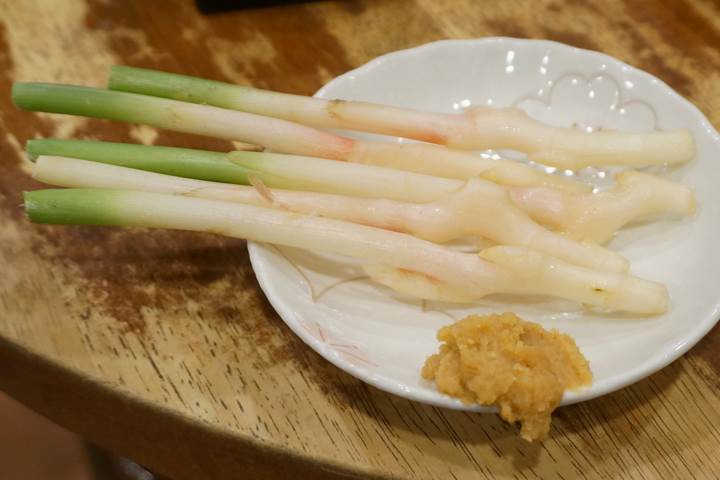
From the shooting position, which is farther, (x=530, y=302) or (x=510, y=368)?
(x=530, y=302)

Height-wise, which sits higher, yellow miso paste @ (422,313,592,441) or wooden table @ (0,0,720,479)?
yellow miso paste @ (422,313,592,441)

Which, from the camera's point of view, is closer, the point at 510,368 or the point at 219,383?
the point at 510,368

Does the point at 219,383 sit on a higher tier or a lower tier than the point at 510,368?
lower

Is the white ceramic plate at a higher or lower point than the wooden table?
higher

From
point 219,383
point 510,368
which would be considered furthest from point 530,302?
point 219,383

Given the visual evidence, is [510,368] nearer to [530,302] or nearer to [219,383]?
[530,302]
